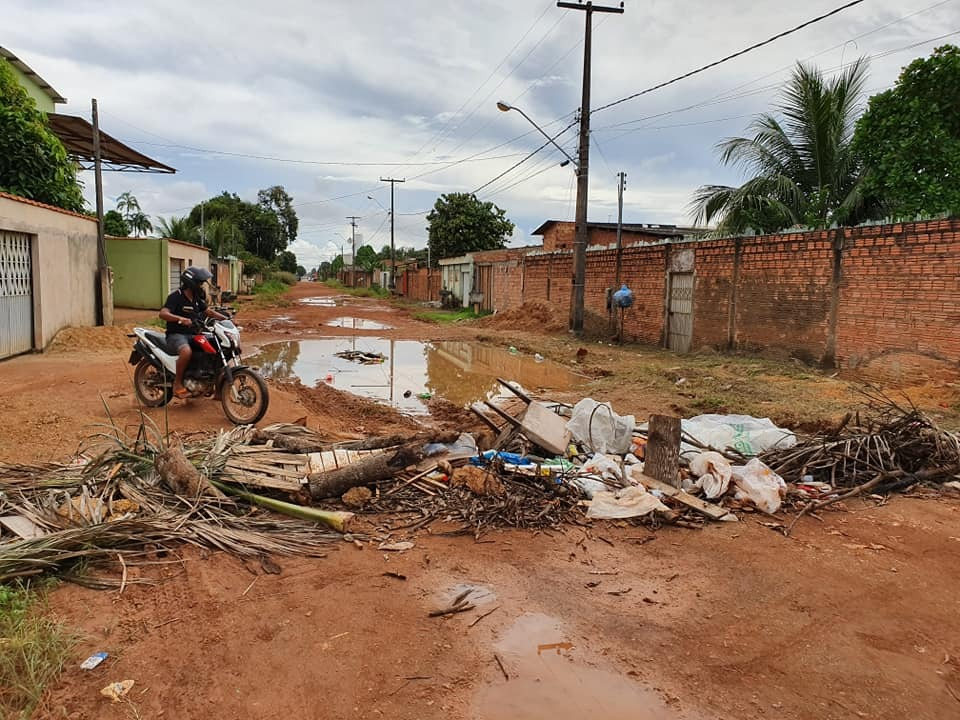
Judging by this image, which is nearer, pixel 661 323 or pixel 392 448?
pixel 392 448

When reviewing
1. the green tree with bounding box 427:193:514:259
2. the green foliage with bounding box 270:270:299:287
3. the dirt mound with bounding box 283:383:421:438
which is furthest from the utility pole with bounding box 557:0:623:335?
the green foliage with bounding box 270:270:299:287

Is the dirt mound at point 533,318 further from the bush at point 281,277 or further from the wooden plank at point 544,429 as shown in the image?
the bush at point 281,277

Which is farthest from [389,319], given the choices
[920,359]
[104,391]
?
[920,359]

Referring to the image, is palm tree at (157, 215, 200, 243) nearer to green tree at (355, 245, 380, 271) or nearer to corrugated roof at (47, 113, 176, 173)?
corrugated roof at (47, 113, 176, 173)

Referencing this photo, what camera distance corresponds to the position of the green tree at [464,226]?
4138cm

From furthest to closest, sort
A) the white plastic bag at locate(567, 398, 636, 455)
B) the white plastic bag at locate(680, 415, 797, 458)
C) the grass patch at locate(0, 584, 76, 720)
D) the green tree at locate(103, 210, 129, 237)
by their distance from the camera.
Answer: the green tree at locate(103, 210, 129, 237), the white plastic bag at locate(680, 415, 797, 458), the white plastic bag at locate(567, 398, 636, 455), the grass patch at locate(0, 584, 76, 720)

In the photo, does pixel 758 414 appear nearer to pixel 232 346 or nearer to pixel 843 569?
pixel 843 569

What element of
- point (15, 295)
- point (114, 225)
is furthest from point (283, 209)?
point (15, 295)

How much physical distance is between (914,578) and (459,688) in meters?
2.91

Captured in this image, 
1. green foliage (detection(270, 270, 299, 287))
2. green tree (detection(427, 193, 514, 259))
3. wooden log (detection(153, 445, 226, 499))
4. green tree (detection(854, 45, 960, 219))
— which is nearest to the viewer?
wooden log (detection(153, 445, 226, 499))

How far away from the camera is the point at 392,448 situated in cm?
506

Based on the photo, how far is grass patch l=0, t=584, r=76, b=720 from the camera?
7.92 ft

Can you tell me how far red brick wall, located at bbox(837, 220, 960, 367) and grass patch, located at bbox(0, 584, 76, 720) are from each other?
10.8 m

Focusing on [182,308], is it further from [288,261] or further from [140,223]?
[288,261]
